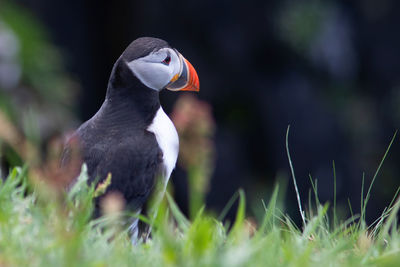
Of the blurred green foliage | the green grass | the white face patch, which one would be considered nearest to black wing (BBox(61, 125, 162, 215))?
the white face patch

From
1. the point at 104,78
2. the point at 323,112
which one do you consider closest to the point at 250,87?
the point at 323,112

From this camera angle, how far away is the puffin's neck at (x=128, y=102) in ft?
11.0

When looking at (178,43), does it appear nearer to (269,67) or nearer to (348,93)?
(269,67)

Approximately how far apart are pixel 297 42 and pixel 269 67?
0.66 metres

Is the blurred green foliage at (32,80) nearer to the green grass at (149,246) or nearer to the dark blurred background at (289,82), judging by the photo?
the dark blurred background at (289,82)

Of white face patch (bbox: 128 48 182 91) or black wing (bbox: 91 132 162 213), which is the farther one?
white face patch (bbox: 128 48 182 91)

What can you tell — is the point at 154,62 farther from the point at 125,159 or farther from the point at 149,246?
the point at 149,246

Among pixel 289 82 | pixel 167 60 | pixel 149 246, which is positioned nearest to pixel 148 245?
pixel 149 246

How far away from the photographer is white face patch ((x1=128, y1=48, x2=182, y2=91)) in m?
3.33

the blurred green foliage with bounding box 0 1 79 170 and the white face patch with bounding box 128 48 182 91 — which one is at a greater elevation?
the white face patch with bounding box 128 48 182 91

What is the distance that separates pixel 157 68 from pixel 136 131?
348mm

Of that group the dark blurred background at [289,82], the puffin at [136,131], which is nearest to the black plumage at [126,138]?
the puffin at [136,131]

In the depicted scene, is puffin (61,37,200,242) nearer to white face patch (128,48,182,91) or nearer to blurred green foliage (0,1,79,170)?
white face patch (128,48,182,91)

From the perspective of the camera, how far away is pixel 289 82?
37.2 ft
